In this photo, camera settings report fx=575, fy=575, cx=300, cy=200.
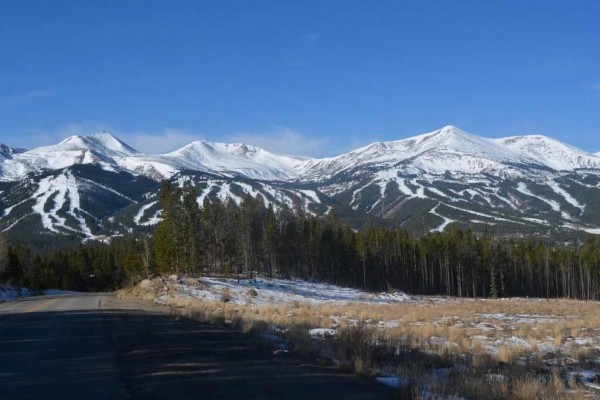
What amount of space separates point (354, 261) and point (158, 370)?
3421 inches

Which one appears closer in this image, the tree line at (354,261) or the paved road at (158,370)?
the paved road at (158,370)

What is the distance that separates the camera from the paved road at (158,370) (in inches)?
369

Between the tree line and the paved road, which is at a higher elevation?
the tree line

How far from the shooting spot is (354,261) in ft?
318

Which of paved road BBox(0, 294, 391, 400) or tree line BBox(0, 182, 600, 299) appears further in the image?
tree line BBox(0, 182, 600, 299)

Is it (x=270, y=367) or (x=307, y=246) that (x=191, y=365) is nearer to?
(x=270, y=367)

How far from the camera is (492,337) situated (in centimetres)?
2227

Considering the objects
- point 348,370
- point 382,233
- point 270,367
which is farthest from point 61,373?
A: point 382,233

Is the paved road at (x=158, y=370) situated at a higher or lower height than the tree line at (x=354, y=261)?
lower

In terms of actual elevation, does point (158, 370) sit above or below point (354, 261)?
below

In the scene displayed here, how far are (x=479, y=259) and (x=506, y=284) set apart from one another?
11801mm

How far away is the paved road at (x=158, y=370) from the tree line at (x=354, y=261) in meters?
65.2

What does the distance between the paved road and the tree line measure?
65.2 m

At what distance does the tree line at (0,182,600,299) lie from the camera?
8994 cm
